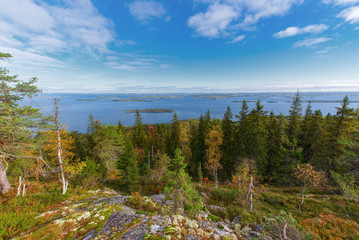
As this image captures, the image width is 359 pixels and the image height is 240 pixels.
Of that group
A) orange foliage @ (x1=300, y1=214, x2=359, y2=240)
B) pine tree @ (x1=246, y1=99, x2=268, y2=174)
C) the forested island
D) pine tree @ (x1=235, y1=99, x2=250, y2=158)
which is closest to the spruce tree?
the forested island

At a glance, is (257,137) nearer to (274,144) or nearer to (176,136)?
(274,144)

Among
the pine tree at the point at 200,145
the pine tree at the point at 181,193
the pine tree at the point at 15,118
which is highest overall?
the pine tree at the point at 15,118

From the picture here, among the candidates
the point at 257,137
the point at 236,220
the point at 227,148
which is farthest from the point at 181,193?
the point at 227,148

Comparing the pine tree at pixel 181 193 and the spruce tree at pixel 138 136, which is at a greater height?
the pine tree at pixel 181 193

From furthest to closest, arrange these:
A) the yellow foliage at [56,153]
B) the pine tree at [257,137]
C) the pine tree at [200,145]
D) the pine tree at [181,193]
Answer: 1. the pine tree at [200,145]
2. the pine tree at [257,137]
3. the yellow foliage at [56,153]
4. the pine tree at [181,193]

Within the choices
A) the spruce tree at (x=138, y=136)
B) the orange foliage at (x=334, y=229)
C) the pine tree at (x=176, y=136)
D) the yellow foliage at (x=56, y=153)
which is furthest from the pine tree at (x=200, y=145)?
the yellow foliage at (x=56, y=153)

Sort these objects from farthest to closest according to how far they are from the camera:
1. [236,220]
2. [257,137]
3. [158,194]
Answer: [257,137], [158,194], [236,220]

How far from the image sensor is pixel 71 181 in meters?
10.9

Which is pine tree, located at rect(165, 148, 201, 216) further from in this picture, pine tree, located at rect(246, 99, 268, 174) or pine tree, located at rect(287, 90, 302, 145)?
pine tree, located at rect(287, 90, 302, 145)

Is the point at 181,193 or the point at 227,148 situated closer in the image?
the point at 181,193

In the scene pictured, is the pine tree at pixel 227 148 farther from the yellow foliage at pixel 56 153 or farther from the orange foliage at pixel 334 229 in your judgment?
the yellow foliage at pixel 56 153

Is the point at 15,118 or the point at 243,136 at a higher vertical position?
the point at 15,118

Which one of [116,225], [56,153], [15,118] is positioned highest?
[15,118]

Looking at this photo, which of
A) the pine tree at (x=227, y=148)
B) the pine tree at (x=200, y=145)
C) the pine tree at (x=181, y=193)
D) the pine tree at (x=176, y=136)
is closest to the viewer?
the pine tree at (x=181, y=193)
